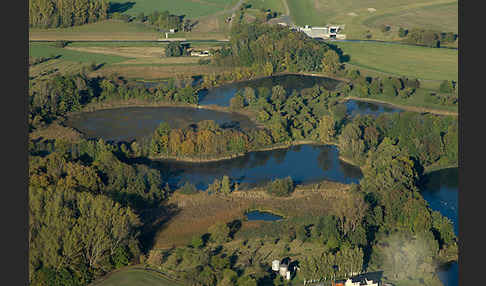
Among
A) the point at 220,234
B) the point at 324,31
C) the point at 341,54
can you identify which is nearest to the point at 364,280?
the point at 220,234

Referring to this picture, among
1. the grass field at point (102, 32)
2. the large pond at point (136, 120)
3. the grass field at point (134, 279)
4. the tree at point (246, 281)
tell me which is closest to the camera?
the tree at point (246, 281)

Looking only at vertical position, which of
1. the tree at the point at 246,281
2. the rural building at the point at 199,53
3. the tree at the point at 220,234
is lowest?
the tree at the point at 246,281

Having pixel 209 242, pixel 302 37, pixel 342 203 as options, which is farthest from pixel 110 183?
pixel 302 37

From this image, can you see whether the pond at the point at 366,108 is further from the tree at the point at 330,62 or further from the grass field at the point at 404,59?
the grass field at the point at 404,59

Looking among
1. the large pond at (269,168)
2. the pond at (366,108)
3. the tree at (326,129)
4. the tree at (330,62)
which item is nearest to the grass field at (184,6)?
the tree at (330,62)

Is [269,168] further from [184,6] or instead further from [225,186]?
[184,6]

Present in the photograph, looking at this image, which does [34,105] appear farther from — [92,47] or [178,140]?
[92,47]
